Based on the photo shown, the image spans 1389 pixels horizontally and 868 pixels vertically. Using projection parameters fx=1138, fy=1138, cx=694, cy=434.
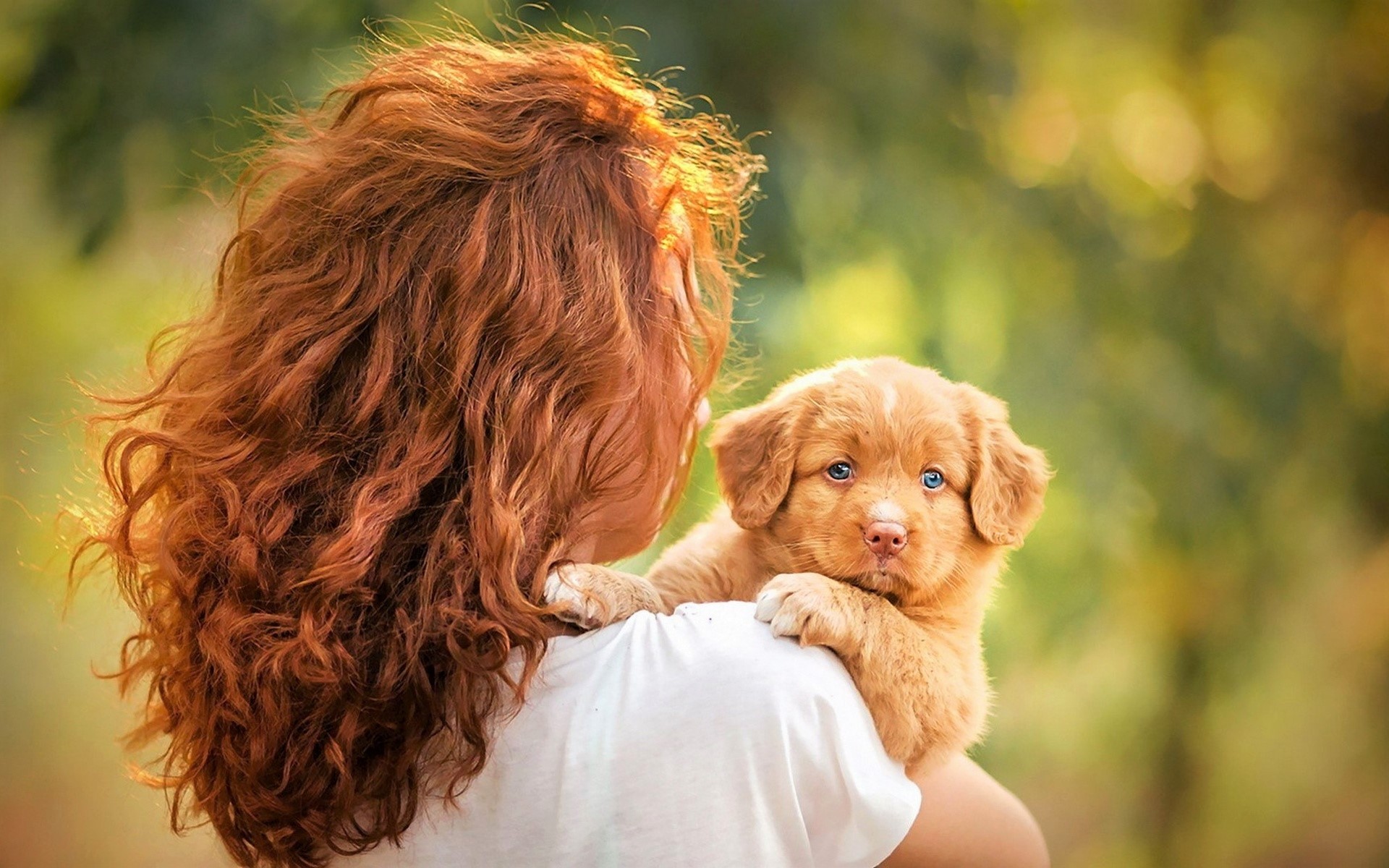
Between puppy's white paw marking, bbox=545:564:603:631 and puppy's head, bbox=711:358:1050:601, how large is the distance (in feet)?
1.20

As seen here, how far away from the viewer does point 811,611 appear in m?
1.51

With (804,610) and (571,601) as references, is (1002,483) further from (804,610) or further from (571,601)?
(571,601)

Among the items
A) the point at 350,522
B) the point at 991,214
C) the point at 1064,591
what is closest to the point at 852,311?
the point at 991,214

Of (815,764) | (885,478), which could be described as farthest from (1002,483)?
(815,764)

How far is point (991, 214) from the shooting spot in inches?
136

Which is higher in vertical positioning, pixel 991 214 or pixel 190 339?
pixel 991 214

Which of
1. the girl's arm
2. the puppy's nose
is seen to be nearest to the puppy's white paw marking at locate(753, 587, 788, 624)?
the puppy's nose

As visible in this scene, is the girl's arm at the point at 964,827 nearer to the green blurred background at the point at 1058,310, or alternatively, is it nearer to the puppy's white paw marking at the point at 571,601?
the puppy's white paw marking at the point at 571,601

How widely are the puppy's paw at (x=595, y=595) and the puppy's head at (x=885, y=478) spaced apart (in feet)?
0.72

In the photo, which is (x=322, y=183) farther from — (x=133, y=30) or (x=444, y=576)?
(x=133, y=30)

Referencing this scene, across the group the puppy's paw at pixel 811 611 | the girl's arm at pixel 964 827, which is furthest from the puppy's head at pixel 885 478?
the girl's arm at pixel 964 827

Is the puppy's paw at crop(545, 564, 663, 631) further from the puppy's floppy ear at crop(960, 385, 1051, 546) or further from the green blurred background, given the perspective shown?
the green blurred background

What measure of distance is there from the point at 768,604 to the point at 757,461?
384mm

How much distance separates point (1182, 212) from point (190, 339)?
2.95 meters
